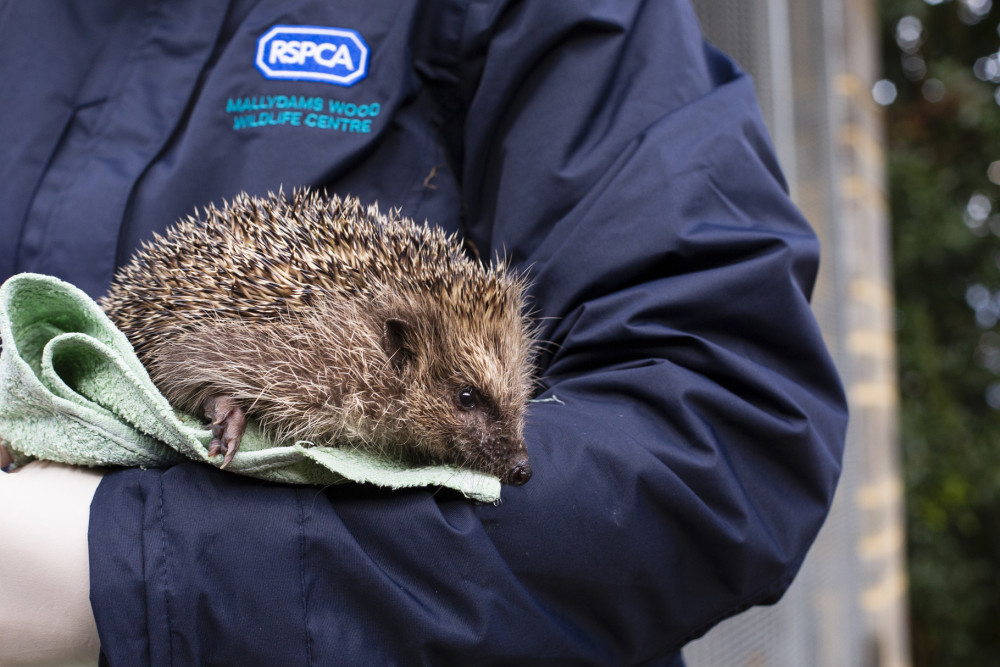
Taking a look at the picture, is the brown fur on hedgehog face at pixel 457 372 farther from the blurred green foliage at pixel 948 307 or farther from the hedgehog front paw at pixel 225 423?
the blurred green foliage at pixel 948 307

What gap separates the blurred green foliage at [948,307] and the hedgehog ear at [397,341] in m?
7.65

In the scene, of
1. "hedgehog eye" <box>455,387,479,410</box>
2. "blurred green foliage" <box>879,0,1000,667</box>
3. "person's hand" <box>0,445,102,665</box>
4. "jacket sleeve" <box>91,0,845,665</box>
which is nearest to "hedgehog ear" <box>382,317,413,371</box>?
"hedgehog eye" <box>455,387,479,410</box>

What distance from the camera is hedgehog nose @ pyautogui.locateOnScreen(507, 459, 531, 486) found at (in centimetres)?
118

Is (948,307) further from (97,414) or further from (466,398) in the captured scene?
(97,414)

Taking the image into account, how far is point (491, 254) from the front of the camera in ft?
5.29

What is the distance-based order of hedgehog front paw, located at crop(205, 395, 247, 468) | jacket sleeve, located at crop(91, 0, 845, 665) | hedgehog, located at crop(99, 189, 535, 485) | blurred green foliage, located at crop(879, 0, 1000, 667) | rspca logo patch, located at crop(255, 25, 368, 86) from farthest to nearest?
blurred green foliage, located at crop(879, 0, 1000, 667) → rspca logo patch, located at crop(255, 25, 368, 86) → hedgehog, located at crop(99, 189, 535, 485) → hedgehog front paw, located at crop(205, 395, 247, 468) → jacket sleeve, located at crop(91, 0, 845, 665)

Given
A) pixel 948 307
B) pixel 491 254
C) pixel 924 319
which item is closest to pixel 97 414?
pixel 491 254

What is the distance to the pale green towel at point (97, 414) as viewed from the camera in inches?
42.6

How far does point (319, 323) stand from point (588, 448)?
0.57 metres

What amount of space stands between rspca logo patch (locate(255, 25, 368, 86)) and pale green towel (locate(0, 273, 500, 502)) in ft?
2.05

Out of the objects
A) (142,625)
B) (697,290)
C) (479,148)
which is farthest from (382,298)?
(142,625)

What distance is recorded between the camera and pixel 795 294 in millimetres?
1315

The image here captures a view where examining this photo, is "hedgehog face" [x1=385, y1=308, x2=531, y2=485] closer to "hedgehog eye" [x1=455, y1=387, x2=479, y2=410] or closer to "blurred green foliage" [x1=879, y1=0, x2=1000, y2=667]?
"hedgehog eye" [x1=455, y1=387, x2=479, y2=410]

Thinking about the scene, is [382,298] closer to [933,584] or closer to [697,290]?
[697,290]
